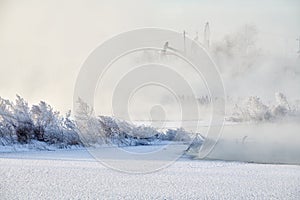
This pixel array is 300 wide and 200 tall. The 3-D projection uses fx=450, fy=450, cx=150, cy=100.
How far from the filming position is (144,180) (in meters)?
6.80

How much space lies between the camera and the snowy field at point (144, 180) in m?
5.74

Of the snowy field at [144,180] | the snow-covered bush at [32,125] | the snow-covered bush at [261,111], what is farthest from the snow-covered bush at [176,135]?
the snowy field at [144,180]

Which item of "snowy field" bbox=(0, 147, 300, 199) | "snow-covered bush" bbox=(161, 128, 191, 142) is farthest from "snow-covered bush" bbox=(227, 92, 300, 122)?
"snowy field" bbox=(0, 147, 300, 199)

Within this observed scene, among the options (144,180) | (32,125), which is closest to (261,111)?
(32,125)

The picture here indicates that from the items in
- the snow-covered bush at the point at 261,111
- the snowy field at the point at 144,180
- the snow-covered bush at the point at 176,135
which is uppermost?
the snow-covered bush at the point at 261,111

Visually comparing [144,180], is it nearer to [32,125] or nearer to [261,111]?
[32,125]

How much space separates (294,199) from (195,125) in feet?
26.1

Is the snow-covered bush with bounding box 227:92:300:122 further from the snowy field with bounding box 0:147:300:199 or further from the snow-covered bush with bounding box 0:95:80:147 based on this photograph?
the snowy field with bounding box 0:147:300:199

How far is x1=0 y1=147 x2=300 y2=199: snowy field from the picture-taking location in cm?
574

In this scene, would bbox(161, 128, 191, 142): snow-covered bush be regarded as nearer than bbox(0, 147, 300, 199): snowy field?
No

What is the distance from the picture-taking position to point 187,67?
11305 millimetres

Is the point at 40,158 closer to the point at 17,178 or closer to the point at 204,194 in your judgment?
the point at 17,178

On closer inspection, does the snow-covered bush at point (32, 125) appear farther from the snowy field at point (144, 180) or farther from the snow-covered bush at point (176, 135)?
the snow-covered bush at point (176, 135)

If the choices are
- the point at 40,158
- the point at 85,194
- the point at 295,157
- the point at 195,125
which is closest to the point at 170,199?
the point at 85,194
